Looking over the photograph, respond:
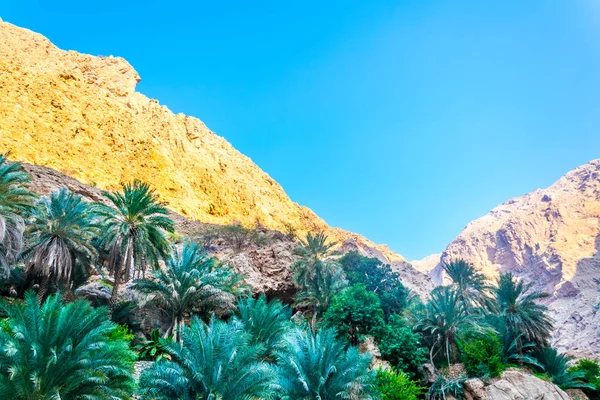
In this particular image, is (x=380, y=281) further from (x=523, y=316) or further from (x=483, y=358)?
(x=483, y=358)

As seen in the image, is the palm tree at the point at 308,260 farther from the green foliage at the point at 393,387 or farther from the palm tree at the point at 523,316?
the palm tree at the point at 523,316

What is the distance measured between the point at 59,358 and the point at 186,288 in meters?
12.9

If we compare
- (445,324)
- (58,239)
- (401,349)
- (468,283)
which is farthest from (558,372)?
(58,239)

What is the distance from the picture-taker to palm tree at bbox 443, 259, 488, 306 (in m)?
42.4

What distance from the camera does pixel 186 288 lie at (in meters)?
25.2

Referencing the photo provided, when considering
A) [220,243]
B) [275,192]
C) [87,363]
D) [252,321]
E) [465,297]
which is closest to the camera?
[87,363]

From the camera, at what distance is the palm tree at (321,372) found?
17.3 metres

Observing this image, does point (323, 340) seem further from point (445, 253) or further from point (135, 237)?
point (445, 253)

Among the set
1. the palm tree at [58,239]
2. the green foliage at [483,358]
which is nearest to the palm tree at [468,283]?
the green foliage at [483,358]

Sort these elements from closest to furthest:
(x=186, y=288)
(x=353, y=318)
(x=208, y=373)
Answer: (x=208, y=373)
(x=186, y=288)
(x=353, y=318)

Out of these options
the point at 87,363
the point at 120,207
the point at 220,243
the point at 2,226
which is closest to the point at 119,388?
the point at 87,363

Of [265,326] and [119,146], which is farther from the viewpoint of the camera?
[119,146]

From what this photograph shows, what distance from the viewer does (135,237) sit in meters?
23.5

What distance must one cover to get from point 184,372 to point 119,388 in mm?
2146
